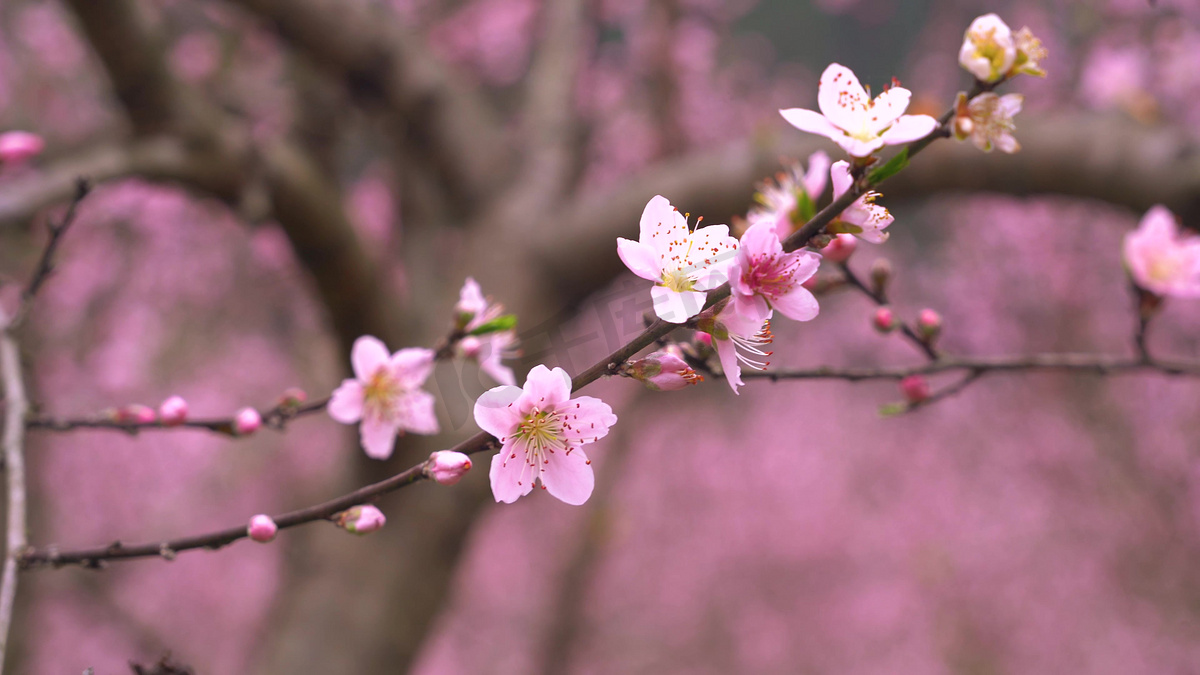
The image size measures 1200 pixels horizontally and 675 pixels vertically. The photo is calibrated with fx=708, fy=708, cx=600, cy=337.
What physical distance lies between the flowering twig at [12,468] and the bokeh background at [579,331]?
26.2 inches

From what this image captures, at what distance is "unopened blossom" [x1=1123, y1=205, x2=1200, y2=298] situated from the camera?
1128mm

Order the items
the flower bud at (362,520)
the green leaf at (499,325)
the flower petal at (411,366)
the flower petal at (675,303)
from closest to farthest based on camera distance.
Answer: the flower petal at (675,303) < the flower bud at (362,520) < the green leaf at (499,325) < the flower petal at (411,366)

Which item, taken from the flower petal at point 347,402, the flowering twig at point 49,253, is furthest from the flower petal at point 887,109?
the flowering twig at point 49,253

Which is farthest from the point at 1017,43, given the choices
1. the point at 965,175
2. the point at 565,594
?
the point at 565,594

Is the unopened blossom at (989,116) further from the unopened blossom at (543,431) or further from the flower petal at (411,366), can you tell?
the flower petal at (411,366)

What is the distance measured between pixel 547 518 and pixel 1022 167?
488cm

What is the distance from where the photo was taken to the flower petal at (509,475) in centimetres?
62

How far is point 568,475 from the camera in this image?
67 centimetres

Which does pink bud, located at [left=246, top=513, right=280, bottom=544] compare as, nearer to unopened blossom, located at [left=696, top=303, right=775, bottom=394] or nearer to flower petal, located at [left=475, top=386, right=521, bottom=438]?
flower petal, located at [left=475, top=386, right=521, bottom=438]

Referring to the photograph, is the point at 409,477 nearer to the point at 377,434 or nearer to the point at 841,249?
the point at 377,434

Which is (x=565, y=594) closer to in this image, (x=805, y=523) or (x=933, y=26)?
(x=805, y=523)

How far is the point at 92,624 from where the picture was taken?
14.0ft

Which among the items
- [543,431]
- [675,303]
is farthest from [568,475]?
[675,303]

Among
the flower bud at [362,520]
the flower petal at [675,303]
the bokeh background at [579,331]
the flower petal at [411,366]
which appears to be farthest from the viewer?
the bokeh background at [579,331]
